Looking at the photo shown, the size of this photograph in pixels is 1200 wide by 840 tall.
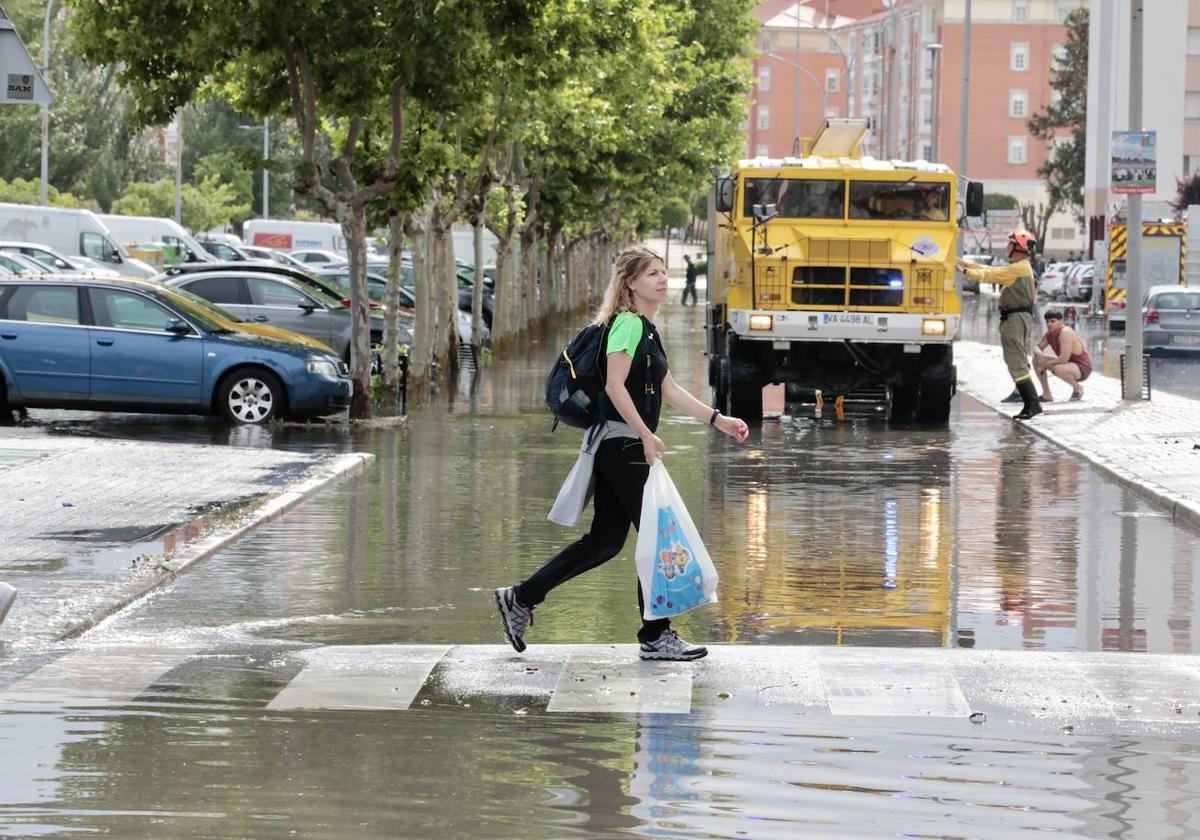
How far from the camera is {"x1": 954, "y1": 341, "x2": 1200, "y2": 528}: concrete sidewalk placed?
669 inches

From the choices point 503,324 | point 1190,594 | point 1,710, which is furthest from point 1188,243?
point 1,710

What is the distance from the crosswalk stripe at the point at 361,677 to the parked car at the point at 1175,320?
35166 mm

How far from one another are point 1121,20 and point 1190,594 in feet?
294

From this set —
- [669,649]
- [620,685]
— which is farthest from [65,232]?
[620,685]

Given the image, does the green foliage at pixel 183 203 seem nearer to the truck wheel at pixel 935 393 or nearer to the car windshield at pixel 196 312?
the car windshield at pixel 196 312

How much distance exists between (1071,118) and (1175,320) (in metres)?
81.3

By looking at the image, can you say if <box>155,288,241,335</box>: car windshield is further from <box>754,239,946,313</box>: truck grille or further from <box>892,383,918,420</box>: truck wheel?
<box>892,383,918,420</box>: truck wheel

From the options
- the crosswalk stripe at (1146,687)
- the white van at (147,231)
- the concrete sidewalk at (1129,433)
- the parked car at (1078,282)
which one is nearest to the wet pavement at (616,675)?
the crosswalk stripe at (1146,687)

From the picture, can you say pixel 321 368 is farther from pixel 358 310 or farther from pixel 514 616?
pixel 514 616

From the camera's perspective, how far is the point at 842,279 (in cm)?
2433

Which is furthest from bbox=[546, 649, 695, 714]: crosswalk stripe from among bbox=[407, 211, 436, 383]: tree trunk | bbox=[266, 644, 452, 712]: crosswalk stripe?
bbox=[407, 211, 436, 383]: tree trunk

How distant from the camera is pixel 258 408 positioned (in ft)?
74.4

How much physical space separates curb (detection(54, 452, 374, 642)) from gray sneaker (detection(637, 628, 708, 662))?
2.64 m

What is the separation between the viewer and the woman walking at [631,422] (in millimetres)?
9289
